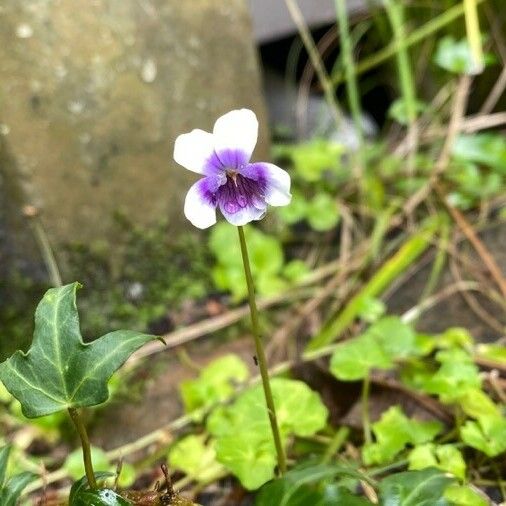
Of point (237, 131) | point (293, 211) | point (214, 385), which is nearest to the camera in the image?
point (237, 131)

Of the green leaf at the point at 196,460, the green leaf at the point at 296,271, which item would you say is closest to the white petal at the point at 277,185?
the green leaf at the point at 196,460

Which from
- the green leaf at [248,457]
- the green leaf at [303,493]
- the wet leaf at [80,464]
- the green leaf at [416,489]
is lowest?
the wet leaf at [80,464]

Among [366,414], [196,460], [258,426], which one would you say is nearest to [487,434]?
[366,414]

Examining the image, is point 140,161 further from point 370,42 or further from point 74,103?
point 370,42

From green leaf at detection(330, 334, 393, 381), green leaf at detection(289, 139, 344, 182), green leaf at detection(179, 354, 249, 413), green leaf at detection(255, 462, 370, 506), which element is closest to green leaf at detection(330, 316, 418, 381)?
green leaf at detection(330, 334, 393, 381)

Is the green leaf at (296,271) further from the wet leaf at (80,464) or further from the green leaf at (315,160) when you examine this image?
the wet leaf at (80,464)

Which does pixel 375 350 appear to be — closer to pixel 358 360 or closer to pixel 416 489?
pixel 358 360

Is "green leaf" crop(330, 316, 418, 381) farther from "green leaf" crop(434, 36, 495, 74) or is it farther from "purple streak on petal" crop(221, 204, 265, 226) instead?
"green leaf" crop(434, 36, 495, 74)
